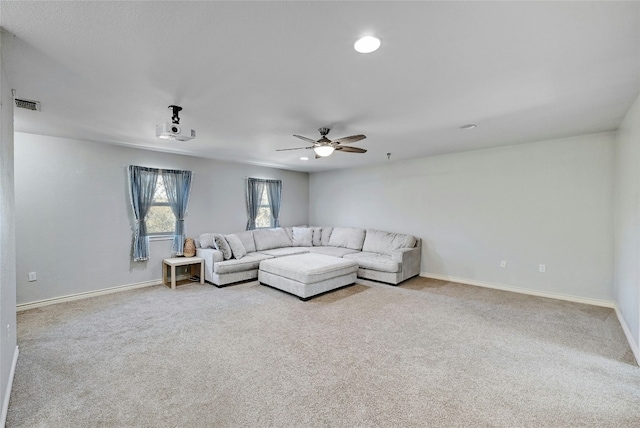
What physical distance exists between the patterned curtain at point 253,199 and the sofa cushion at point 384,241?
2.64 m

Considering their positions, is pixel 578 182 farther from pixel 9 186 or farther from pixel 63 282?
pixel 63 282

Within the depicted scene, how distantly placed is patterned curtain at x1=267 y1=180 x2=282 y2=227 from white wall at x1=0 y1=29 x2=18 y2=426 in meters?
4.86

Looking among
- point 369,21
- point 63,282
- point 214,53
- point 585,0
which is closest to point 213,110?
point 214,53

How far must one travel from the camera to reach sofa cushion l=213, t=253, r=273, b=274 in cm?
491

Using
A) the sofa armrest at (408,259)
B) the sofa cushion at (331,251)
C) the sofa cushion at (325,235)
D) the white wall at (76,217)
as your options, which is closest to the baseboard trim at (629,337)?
the sofa armrest at (408,259)

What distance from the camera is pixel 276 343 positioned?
2.91 meters

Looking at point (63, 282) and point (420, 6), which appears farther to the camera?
point (63, 282)

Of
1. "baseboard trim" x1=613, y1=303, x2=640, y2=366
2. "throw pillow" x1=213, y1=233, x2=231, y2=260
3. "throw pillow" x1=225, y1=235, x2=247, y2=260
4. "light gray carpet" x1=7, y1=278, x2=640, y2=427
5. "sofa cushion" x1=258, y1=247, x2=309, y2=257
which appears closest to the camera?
"light gray carpet" x1=7, y1=278, x2=640, y2=427

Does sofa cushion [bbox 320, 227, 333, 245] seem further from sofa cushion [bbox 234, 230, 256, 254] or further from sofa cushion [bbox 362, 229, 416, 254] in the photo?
sofa cushion [bbox 234, 230, 256, 254]

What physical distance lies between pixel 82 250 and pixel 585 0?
19.8 feet

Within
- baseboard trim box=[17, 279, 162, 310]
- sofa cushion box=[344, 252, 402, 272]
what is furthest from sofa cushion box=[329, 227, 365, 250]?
baseboard trim box=[17, 279, 162, 310]

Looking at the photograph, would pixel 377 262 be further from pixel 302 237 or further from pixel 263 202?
pixel 263 202

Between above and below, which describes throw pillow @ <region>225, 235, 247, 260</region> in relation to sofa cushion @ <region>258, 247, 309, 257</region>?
above

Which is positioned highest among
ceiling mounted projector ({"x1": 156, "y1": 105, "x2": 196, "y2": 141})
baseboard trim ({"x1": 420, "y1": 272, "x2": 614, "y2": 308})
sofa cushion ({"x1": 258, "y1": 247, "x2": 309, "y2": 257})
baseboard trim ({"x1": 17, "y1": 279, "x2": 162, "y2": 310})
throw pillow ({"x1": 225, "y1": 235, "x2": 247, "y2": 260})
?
ceiling mounted projector ({"x1": 156, "y1": 105, "x2": 196, "y2": 141})
